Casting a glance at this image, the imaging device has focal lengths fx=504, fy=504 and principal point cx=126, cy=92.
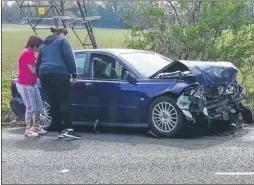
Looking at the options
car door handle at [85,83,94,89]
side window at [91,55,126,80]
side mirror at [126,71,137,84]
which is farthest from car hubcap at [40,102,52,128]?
side mirror at [126,71,137,84]

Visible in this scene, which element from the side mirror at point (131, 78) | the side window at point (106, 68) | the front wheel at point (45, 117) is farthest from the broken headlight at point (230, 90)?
the front wheel at point (45, 117)

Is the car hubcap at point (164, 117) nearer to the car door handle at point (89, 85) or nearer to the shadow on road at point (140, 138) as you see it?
the shadow on road at point (140, 138)

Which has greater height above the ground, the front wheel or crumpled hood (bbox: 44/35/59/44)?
crumpled hood (bbox: 44/35/59/44)

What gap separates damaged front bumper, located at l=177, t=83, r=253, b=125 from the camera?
770 centimetres

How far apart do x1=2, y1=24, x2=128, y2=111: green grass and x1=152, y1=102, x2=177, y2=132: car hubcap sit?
4258mm

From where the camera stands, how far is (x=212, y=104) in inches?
316

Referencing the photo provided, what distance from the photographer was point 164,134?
7.83 m

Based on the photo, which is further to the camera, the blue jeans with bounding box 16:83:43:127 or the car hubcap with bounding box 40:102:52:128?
the car hubcap with bounding box 40:102:52:128

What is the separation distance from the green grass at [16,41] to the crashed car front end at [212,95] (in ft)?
14.6

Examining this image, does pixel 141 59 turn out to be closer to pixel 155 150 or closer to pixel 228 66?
pixel 228 66

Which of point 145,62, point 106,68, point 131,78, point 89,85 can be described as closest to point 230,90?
point 145,62

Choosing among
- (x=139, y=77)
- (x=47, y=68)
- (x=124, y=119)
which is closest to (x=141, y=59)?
(x=139, y=77)

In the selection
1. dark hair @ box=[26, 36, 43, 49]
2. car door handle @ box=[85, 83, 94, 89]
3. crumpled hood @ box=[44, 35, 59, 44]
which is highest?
crumpled hood @ box=[44, 35, 59, 44]

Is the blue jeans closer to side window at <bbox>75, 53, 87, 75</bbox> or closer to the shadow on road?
the shadow on road
